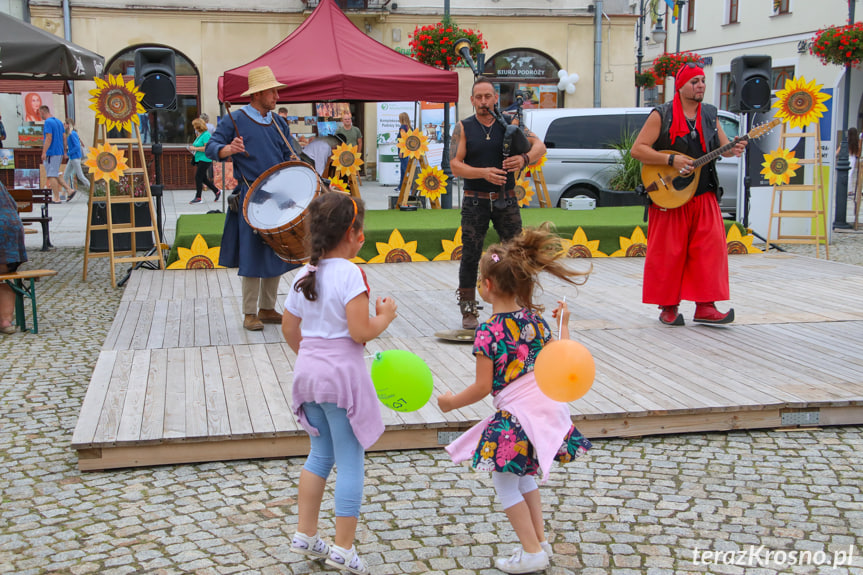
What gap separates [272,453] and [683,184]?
3448 millimetres

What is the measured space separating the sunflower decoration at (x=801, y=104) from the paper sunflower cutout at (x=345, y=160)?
5885 mm

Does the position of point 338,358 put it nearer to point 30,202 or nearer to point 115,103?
point 115,103

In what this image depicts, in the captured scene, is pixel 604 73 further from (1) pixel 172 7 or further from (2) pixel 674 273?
(2) pixel 674 273

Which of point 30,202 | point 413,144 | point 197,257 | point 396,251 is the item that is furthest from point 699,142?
point 30,202

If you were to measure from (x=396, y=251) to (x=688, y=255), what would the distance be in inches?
163

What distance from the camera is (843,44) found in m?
13.3

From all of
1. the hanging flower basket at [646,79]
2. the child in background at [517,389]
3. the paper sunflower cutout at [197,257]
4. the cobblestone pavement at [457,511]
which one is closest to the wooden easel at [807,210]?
the paper sunflower cutout at [197,257]

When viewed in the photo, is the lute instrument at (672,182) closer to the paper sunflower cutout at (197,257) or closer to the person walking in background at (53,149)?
the paper sunflower cutout at (197,257)

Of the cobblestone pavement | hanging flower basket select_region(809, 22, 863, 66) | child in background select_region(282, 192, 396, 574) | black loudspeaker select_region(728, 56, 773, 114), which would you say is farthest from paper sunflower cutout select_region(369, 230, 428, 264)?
hanging flower basket select_region(809, 22, 863, 66)

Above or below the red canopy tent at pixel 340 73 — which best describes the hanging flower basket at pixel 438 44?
above

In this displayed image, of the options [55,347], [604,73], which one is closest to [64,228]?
[55,347]

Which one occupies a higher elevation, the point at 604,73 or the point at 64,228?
the point at 604,73

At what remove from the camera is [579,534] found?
3.27 metres

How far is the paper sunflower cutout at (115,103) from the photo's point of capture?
26.8ft
